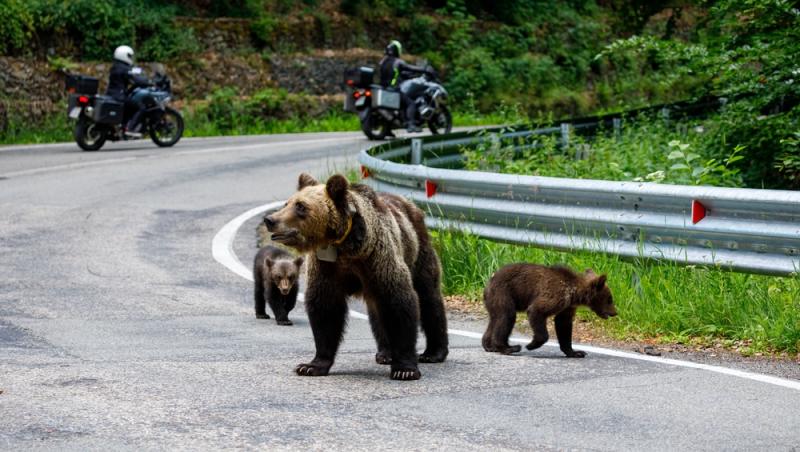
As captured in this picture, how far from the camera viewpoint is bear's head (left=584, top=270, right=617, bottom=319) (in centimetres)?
820

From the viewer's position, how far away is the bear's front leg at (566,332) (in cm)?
793

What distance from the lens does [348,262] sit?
7062 mm

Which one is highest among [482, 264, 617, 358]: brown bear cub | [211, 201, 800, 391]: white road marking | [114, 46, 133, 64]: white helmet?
[114, 46, 133, 64]: white helmet

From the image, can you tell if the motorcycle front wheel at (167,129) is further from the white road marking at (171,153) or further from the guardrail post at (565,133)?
the guardrail post at (565,133)

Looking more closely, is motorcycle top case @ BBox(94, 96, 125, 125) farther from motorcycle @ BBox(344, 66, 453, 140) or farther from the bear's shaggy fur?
the bear's shaggy fur

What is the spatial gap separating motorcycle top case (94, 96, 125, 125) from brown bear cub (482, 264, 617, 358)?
52.4 feet

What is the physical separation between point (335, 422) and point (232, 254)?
732 cm

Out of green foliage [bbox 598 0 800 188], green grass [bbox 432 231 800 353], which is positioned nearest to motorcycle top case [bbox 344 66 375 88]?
green foliage [bbox 598 0 800 188]

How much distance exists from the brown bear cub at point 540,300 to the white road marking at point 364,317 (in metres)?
0.29

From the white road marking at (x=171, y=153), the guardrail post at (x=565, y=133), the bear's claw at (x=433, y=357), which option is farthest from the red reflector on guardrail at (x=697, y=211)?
the white road marking at (x=171, y=153)

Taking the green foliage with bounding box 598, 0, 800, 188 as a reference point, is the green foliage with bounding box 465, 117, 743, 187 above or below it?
below

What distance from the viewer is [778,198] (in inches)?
326

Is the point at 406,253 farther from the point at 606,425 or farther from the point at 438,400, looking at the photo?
the point at 606,425

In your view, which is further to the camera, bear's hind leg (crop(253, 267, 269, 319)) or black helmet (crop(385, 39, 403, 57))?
black helmet (crop(385, 39, 403, 57))
